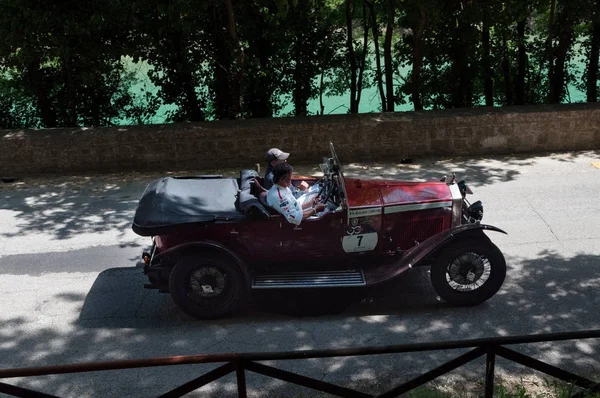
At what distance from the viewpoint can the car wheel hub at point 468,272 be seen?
7.02 m

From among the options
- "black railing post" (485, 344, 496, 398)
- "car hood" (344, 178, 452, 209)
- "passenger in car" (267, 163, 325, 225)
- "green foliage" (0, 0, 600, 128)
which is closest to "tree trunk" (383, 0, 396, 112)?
"green foliage" (0, 0, 600, 128)

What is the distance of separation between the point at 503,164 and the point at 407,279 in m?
5.09

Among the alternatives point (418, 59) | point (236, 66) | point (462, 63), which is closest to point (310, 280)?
point (236, 66)

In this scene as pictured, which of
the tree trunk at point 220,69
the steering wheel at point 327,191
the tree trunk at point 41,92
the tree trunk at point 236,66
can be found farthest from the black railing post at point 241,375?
the tree trunk at point 41,92

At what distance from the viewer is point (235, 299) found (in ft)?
22.9

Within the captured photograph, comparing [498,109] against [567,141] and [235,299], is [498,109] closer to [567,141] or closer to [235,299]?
[567,141]

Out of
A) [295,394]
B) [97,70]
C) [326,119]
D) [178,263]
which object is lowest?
[295,394]

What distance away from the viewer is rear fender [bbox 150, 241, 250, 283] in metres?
6.84

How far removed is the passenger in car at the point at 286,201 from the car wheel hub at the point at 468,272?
1.43 m

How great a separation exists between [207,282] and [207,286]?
4 cm

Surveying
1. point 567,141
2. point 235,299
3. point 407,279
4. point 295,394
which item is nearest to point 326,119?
point 567,141

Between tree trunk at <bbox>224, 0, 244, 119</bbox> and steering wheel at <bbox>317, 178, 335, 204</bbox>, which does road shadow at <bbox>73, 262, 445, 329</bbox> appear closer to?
steering wheel at <bbox>317, 178, 335, 204</bbox>

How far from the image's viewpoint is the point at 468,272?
704 cm

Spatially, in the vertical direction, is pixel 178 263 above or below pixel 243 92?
below
